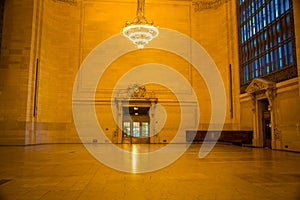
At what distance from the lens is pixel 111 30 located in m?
17.1

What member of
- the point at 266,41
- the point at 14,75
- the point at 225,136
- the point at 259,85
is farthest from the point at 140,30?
the point at 225,136

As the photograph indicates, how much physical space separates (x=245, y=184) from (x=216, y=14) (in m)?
15.6

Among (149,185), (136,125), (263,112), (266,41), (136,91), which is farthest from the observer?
(136,125)

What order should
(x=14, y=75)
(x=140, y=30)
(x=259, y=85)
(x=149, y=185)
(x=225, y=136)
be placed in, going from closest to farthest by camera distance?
1. (x=149, y=185)
2. (x=259, y=85)
3. (x=140, y=30)
4. (x=14, y=75)
5. (x=225, y=136)

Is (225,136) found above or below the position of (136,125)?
below

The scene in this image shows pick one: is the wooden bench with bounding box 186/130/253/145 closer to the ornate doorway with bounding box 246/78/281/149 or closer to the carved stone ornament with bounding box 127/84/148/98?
the ornate doorway with bounding box 246/78/281/149

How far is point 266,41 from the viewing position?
12.3 meters

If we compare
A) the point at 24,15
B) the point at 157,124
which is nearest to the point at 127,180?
the point at 157,124

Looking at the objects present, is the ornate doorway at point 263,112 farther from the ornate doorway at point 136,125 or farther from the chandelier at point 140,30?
the ornate doorway at point 136,125

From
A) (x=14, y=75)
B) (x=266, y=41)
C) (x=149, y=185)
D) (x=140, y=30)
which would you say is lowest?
(x=149, y=185)

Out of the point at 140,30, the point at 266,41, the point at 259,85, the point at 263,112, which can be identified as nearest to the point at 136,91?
the point at 140,30

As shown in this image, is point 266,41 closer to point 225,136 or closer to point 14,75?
point 225,136

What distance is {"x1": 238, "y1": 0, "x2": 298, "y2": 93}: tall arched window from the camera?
10570 mm

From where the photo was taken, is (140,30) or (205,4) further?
(205,4)
